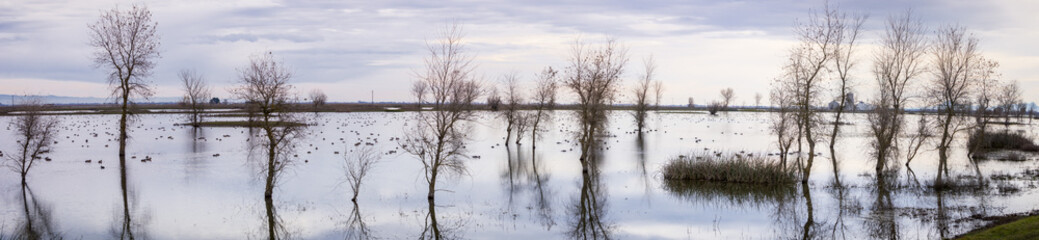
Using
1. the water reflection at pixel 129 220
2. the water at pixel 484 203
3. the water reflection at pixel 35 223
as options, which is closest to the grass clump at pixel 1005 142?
the water at pixel 484 203

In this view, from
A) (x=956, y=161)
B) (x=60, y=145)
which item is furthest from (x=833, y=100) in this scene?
(x=60, y=145)

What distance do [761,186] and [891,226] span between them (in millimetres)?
8831

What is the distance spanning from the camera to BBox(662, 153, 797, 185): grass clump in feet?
94.0

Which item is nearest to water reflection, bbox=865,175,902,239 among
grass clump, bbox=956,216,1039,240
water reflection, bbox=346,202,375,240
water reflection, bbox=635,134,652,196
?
grass clump, bbox=956,216,1039,240

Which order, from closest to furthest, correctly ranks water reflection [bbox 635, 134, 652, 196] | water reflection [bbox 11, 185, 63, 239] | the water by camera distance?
water reflection [bbox 11, 185, 63, 239] < the water < water reflection [bbox 635, 134, 652, 196]

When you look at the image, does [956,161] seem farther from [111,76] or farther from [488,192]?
[111,76]

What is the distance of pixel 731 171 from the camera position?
29.3 m

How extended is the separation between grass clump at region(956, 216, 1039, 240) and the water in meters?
1.56

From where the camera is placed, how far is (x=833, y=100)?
97.3ft

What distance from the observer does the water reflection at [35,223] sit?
17.4m

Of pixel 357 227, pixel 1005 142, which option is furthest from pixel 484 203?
pixel 1005 142

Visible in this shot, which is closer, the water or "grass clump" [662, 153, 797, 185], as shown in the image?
the water

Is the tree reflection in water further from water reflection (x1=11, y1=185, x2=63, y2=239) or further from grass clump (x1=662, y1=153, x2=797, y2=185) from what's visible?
water reflection (x1=11, y1=185, x2=63, y2=239)

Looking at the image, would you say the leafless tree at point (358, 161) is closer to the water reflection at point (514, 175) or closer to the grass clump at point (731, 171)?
the water reflection at point (514, 175)
